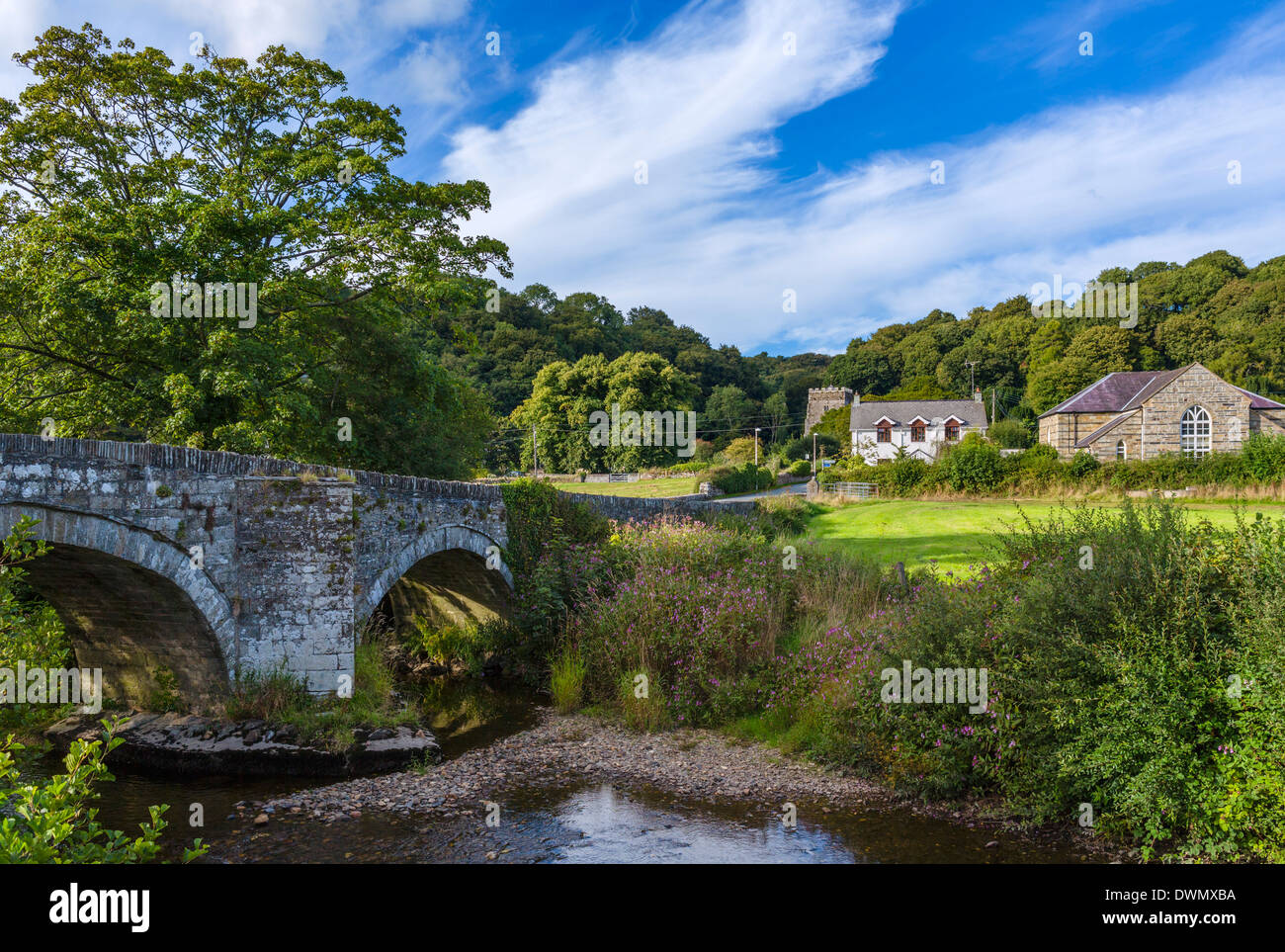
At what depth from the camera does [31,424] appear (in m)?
13.6

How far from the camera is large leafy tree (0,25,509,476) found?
1323 centimetres

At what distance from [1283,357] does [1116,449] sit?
970 inches

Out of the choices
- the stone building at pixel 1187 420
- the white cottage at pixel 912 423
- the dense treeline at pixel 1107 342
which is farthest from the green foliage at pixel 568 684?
the dense treeline at pixel 1107 342

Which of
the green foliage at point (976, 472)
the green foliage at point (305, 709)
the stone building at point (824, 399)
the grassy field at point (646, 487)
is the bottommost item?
the green foliage at point (305, 709)

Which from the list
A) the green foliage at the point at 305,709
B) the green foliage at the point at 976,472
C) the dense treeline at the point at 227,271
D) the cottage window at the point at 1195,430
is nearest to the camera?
the green foliage at the point at 305,709

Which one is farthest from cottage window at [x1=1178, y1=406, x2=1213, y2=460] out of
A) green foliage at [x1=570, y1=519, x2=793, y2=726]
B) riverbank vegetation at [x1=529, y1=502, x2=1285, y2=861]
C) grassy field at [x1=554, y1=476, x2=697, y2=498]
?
riverbank vegetation at [x1=529, y1=502, x2=1285, y2=861]

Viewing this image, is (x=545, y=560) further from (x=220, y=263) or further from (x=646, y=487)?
(x=646, y=487)

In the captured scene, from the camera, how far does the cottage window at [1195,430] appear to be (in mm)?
38500

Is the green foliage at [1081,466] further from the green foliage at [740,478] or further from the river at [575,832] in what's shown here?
the river at [575,832]

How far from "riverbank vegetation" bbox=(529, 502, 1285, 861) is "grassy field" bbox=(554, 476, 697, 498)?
86.4 feet

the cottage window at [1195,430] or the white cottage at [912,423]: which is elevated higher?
the white cottage at [912,423]

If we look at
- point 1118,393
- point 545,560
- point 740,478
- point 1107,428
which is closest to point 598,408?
point 740,478

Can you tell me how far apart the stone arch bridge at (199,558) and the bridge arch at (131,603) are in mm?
16
